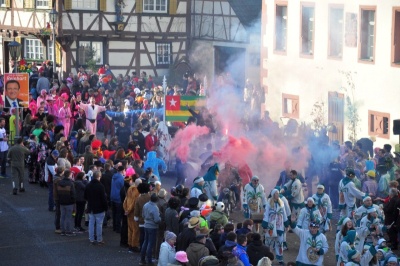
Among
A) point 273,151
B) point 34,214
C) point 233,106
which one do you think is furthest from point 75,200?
point 233,106

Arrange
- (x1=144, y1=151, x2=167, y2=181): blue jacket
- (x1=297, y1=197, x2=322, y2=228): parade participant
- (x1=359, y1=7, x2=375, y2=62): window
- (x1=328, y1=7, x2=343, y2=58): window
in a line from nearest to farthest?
(x1=297, y1=197, x2=322, y2=228): parade participant < (x1=144, y1=151, x2=167, y2=181): blue jacket < (x1=359, y1=7, x2=375, y2=62): window < (x1=328, y1=7, x2=343, y2=58): window

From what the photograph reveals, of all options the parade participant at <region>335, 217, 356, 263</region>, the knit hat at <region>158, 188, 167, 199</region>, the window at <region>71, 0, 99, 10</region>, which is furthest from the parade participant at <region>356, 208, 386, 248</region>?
the window at <region>71, 0, 99, 10</region>

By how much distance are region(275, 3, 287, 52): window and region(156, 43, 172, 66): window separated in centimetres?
917

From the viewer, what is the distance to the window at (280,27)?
134 feet

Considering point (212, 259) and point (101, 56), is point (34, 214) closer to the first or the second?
point (212, 259)

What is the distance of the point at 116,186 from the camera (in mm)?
25688

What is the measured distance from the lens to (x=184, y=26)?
49688 millimetres

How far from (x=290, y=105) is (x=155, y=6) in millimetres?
10977

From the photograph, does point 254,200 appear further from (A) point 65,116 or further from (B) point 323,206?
(A) point 65,116

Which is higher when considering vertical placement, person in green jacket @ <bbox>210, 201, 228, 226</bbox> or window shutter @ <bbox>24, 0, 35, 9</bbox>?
window shutter @ <bbox>24, 0, 35, 9</bbox>

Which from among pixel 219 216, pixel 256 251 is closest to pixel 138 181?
pixel 219 216

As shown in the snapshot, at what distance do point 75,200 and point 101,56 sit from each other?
23015mm

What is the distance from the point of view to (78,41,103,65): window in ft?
157

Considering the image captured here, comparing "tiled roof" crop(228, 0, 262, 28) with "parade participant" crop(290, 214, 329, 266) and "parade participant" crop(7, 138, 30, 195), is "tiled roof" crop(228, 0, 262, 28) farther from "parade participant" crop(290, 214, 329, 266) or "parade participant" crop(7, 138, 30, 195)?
"parade participant" crop(290, 214, 329, 266)
